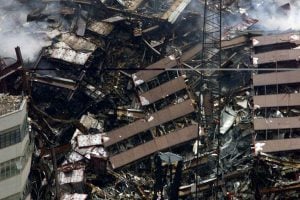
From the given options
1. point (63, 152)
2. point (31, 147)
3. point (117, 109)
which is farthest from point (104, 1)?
Answer: point (31, 147)

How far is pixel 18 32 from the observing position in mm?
39062

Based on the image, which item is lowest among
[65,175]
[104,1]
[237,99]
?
[65,175]

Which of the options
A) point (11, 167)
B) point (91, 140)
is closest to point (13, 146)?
point (11, 167)

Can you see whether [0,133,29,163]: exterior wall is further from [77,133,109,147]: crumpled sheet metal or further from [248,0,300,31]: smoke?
[248,0,300,31]: smoke

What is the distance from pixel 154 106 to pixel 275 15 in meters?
13.4

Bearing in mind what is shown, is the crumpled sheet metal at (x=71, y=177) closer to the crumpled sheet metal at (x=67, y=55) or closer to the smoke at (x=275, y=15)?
the crumpled sheet metal at (x=67, y=55)

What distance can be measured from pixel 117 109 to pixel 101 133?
200cm

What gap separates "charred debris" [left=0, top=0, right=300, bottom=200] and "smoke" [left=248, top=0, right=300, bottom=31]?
141 centimetres

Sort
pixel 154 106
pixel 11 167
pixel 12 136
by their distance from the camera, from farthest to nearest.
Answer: pixel 154 106, pixel 11 167, pixel 12 136

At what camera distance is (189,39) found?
39.8 metres

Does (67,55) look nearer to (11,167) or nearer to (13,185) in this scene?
(11,167)

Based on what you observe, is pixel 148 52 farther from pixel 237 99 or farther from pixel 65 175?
pixel 65 175

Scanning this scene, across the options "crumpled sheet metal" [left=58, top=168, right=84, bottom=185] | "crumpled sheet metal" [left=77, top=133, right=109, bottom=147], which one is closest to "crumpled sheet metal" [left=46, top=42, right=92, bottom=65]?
"crumpled sheet metal" [left=77, top=133, right=109, bottom=147]

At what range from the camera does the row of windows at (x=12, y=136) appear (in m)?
26.0
